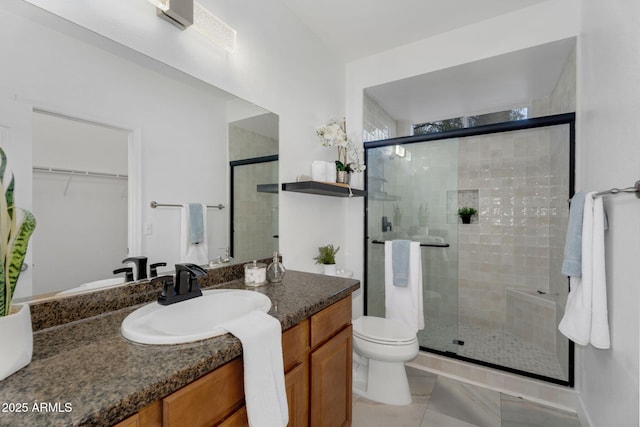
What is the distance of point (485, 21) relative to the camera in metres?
2.18

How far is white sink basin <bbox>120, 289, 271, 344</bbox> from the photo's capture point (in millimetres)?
817

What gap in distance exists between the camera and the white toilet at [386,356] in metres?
1.82

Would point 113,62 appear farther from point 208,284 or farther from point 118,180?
point 208,284

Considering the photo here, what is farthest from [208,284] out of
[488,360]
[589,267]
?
[488,360]

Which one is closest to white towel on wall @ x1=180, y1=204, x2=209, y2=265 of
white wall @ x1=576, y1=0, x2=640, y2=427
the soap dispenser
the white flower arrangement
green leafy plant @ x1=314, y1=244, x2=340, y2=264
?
the soap dispenser

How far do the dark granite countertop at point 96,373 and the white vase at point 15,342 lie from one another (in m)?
0.02

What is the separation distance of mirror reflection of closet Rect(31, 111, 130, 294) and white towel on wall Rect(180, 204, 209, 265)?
0.25 metres

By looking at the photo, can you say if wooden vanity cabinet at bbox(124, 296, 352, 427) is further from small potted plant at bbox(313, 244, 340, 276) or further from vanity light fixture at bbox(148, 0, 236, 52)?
vanity light fixture at bbox(148, 0, 236, 52)

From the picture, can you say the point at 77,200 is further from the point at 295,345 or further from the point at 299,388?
the point at 299,388

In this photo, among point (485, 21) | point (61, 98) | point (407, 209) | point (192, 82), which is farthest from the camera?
point (407, 209)

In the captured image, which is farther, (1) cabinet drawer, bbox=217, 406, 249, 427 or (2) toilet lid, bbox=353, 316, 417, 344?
(2) toilet lid, bbox=353, 316, 417, 344

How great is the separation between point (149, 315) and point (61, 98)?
2.54ft

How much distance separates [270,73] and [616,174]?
74.6 inches

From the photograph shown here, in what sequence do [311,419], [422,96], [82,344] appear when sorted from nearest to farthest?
[82,344], [311,419], [422,96]
